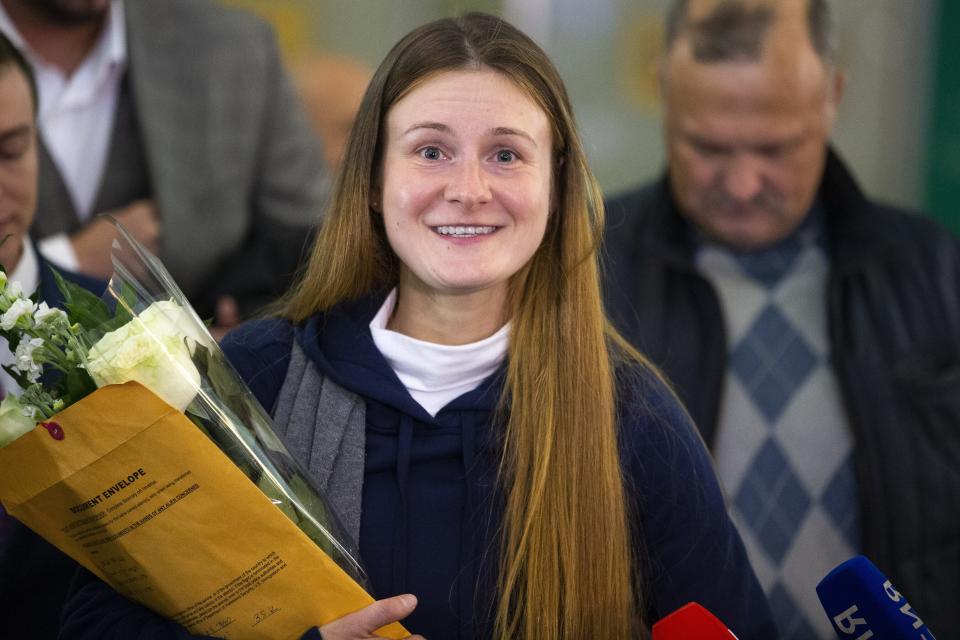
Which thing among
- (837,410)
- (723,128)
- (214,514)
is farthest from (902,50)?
(214,514)

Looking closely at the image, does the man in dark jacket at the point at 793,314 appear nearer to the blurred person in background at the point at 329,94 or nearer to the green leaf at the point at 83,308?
the blurred person in background at the point at 329,94

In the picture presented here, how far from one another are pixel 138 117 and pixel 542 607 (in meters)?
1.74

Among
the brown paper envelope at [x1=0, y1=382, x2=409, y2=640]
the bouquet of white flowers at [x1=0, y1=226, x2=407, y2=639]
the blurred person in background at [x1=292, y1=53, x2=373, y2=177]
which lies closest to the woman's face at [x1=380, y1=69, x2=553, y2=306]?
the bouquet of white flowers at [x1=0, y1=226, x2=407, y2=639]

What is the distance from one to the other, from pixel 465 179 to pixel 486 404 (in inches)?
13.1

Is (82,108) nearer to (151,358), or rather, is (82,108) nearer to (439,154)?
(439,154)

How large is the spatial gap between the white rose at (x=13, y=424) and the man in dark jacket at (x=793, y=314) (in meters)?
1.55

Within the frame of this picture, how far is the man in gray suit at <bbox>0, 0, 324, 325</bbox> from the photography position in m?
2.89

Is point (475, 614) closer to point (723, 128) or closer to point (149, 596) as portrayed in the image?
point (149, 596)

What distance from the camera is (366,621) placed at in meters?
1.54

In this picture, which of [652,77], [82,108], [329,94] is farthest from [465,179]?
[652,77]

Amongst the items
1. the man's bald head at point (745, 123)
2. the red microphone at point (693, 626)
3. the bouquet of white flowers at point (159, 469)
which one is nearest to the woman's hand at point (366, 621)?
the bouquet of white flowers at point (159, 469)

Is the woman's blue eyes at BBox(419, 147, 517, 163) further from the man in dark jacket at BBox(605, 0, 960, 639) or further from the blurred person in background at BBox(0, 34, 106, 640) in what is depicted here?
the man in dark jacket at BBox(605, 0, 960, 639)

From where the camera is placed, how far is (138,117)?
2.94 meters

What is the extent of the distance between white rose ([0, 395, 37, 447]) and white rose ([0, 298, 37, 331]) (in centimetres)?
10
